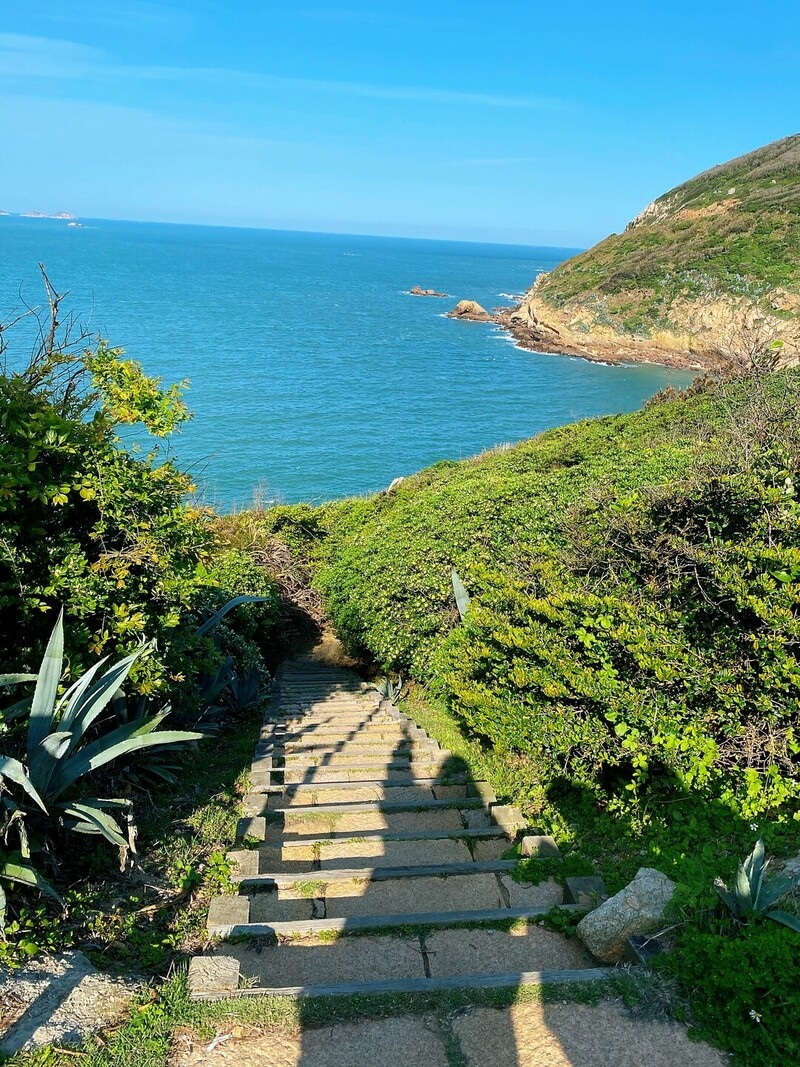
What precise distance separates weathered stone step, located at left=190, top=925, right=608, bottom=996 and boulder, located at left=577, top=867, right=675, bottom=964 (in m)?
0.14

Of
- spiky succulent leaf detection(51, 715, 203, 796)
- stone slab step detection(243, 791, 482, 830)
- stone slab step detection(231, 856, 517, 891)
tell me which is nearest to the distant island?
stone slab step detection(243, 791, 482, 830)

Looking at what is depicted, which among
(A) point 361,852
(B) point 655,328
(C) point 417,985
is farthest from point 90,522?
(B) point 655,328

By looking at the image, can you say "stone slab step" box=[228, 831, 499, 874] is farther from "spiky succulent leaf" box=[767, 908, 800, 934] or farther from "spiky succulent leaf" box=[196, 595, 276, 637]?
"spiky succulent leaf" box=[196, 595, 276, 637]

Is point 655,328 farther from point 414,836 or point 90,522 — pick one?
point 414,836

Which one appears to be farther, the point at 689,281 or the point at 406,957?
the point at 689,281

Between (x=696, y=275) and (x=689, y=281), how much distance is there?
0.68m

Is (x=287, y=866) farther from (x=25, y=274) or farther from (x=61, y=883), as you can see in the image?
(x=25, y=274)

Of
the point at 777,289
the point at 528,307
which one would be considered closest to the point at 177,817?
the point at 777,289

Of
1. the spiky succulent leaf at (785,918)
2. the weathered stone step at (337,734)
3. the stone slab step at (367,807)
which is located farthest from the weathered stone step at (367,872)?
the weathered stone step at (337,734)

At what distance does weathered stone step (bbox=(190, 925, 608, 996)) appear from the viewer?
140 inches

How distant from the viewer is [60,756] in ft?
12.9

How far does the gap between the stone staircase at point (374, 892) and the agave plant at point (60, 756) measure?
2.85 feet

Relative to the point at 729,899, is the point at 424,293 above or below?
above

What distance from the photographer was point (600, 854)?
481 centimetres
